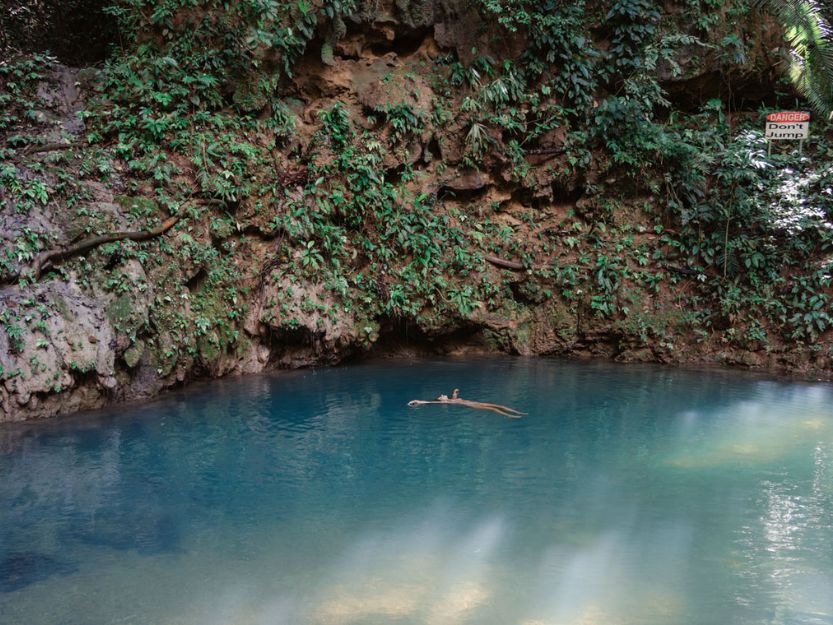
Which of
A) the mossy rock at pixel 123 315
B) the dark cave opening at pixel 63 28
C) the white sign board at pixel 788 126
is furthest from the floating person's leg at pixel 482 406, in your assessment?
the dark cave opening at pixel 63 28

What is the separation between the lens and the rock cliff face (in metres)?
7.79

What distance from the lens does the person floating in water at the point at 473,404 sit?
786cm

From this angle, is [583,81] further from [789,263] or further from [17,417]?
[17,417]

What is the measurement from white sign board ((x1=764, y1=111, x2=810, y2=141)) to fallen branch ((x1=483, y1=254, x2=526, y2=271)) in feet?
16.7

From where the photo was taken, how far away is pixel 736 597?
3.83 meters

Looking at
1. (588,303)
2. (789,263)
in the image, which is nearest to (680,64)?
(789,263)

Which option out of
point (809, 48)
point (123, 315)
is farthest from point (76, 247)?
point (809, 48)

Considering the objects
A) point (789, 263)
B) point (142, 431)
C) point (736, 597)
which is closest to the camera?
point (736, 597)

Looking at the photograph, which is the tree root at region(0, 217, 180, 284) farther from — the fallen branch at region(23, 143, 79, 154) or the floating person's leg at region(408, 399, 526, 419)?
the floating person's leg at region(408, 399, 526, 419)

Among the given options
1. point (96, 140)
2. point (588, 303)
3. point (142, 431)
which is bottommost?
point (142, 431)

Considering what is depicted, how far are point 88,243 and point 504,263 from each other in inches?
289

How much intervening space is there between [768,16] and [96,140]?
43.7 feet

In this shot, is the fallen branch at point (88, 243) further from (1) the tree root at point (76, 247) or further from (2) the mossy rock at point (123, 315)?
(2) the mossy rock at point (123, 315)

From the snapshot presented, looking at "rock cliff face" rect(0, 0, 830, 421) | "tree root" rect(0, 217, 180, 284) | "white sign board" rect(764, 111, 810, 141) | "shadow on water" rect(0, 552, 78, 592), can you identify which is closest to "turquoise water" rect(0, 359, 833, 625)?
"shadow on water" rect(0, 552, 78, 592)
